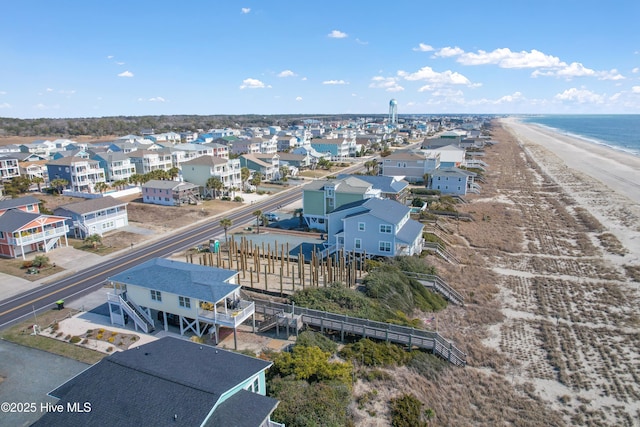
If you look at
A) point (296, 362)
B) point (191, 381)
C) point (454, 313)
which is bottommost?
point (454, 313)

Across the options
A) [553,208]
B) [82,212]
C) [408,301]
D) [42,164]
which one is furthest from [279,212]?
[42,164]

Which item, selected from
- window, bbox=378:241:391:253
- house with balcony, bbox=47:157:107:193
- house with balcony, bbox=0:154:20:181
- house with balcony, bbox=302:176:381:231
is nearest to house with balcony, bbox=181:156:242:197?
house with balcony, bbox=47:157:107:193

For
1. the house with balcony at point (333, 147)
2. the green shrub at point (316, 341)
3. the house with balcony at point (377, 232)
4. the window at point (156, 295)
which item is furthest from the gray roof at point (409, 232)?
the house with balcony at point (333, 147)

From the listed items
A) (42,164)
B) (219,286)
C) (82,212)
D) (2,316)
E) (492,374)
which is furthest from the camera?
(42,164)

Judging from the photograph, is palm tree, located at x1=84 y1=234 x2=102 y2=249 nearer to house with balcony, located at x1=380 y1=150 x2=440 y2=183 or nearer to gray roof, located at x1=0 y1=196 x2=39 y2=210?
gray roof, located at x1=0 y1=196 x2=39 y2=210

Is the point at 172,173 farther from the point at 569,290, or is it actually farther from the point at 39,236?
the point at 569,290

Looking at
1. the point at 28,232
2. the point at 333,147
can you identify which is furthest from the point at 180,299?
the point at 333,147

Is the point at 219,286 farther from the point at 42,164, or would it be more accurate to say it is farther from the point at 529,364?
Result: the point at 42,164
